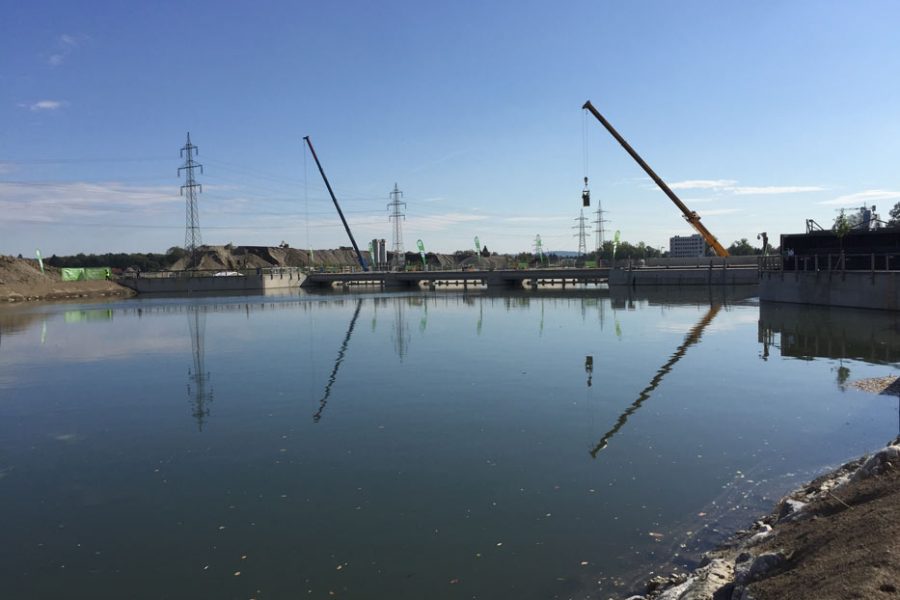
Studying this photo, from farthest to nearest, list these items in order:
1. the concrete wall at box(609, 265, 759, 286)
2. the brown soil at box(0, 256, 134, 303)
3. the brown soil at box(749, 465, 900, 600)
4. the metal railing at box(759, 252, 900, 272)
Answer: the concrete wall at box(609, 265, 759, 286) → the brown soil at box(0, 256, 134, 303) → the metal railing at box(759, 252, 900, 272) → the brown soil at box(749, 465, 900, 600)

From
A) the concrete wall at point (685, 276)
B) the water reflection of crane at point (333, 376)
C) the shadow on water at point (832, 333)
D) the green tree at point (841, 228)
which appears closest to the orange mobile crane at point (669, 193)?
the concrete wall at point (685, 276)

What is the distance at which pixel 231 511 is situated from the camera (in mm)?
10422

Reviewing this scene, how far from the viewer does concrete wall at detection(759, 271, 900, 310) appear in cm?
4062

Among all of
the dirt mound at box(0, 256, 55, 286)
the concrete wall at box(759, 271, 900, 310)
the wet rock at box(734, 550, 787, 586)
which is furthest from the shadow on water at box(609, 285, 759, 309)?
the dirt mound at box(0, 256, 55, 286)

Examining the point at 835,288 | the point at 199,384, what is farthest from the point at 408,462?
the point at 835,288

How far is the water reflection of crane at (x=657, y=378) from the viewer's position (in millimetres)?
14253

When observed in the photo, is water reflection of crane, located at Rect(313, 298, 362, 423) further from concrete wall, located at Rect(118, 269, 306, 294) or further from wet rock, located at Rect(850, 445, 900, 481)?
concrete wall, located at Rect(118, 269, 306, 294)

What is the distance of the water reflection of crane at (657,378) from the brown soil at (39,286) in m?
88.0

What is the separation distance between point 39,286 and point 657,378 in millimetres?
97932

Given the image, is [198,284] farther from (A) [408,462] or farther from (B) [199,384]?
(A) [408,462]

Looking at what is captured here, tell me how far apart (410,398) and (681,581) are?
12224 millimetres

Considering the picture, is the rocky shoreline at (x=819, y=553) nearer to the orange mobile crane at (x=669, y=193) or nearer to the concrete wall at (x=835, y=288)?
the concrete wall at (x=835, y=288)

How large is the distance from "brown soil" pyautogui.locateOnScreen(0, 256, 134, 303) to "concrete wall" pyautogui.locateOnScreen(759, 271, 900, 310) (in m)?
93.6

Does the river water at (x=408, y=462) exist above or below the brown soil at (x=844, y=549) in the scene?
below
